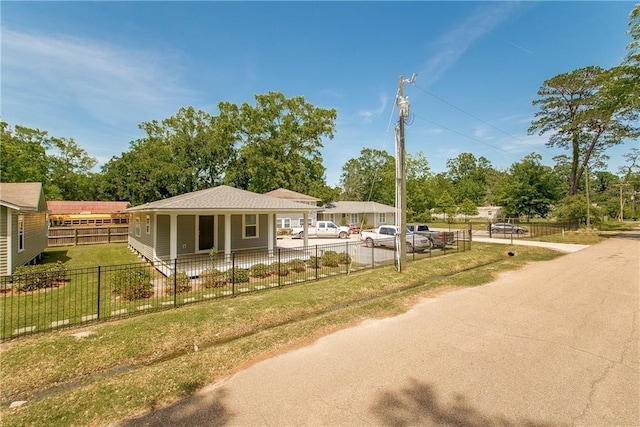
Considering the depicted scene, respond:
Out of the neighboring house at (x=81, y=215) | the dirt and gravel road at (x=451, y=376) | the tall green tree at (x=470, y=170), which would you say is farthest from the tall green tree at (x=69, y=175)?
the tall green tree at (x=470, y=170)

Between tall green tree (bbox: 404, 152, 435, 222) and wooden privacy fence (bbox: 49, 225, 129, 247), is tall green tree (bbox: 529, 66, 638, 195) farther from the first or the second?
wooden privacy fence (bbox: 49, 225, 129, 247)

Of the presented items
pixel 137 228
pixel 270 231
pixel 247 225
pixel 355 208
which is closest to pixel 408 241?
pixel 270 231

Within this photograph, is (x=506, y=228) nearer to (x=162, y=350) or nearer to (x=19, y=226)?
(x=162, y=350)

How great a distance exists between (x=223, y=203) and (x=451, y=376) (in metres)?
11.4

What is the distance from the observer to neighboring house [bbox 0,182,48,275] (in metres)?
10.4

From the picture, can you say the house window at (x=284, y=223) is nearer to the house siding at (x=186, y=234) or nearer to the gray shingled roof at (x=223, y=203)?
the gray shingled roof at (x=223, y=203)

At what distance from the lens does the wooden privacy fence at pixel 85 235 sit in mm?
21531

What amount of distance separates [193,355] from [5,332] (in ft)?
15.0

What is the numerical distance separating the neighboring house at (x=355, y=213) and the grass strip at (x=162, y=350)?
98.5ft

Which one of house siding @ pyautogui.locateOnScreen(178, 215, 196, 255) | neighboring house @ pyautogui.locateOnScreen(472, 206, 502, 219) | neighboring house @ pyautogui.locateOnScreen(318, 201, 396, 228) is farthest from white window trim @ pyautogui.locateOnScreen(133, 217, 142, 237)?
neighboring house @ pyautogui.locateOnScreen(472, 206, 502, 219)

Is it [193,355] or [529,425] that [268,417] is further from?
[529,425]

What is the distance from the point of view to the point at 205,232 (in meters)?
15.0

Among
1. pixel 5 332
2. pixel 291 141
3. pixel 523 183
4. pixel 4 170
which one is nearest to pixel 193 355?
pixel 5 332

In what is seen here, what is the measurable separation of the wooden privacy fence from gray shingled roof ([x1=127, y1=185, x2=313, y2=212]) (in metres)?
11.7
